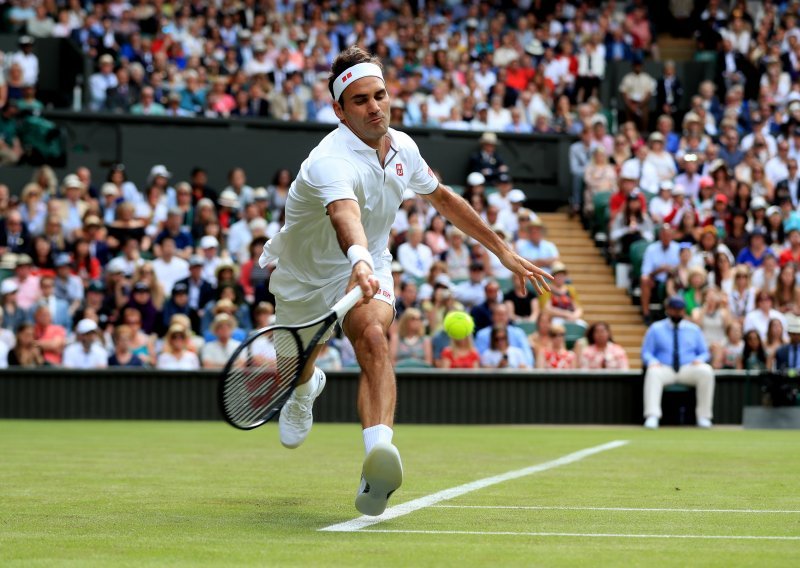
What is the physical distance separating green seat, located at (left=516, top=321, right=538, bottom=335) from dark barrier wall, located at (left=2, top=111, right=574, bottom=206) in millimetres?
5084

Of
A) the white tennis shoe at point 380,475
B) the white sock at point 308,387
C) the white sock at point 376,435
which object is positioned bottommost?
the white tennis shoe at point 380,475

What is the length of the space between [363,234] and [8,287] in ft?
41.4

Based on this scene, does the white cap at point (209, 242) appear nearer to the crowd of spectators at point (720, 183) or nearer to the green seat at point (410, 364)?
the green seat at point (410, 364)

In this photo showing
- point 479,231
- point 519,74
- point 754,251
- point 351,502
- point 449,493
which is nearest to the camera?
point 351,502

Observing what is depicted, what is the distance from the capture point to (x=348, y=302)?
20.1ft

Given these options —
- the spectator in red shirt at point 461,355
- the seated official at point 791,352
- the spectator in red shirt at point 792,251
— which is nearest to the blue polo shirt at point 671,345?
the seated official at point 791,352

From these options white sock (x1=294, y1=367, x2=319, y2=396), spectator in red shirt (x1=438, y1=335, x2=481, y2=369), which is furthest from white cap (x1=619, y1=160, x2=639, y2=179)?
white sock (x1=294, y1=367, x2=319, y2=396)

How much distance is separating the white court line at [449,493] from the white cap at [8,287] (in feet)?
28.8

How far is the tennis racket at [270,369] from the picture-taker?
5.98 m

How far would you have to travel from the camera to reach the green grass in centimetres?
512

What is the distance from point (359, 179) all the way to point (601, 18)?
2174 centimetres

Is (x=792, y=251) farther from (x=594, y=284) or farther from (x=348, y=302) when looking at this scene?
(x=348, y=302)

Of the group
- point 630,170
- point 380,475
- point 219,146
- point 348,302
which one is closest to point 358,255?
point 348,302

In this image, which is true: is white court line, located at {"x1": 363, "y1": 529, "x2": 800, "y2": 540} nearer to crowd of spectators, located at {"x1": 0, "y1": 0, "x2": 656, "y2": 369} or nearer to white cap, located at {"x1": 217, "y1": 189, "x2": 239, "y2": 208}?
crowd of spectators, located at {"x1": 0, "y1": 0, "x2": 656, "y2": 369}
